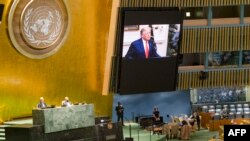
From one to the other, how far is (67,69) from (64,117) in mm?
3324

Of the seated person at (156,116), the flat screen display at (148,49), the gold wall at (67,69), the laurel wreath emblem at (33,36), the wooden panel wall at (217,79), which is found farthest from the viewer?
the seated person at (156,116)

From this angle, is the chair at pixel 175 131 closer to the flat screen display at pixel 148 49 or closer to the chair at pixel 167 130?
the chair at pixel 167 130

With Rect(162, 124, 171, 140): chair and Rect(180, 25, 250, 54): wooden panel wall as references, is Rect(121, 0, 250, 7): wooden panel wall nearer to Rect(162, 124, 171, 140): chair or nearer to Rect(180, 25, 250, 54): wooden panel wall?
Rect(180, 25, 250, 54): wooden panel wall

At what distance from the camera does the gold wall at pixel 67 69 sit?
601 inches

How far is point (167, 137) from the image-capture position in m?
18.3

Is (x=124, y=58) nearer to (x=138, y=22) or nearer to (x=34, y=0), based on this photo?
(x=138, y=22)

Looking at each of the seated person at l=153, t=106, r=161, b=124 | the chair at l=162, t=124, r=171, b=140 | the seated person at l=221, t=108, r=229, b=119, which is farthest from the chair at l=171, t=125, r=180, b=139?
the seated person at l=221, t=108, r=229, b=119

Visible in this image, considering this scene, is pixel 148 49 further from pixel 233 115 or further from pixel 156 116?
pixel 233 115

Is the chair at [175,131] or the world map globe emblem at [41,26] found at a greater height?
the world map globe emblem at [41,26]

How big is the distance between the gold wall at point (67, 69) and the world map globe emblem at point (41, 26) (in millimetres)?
496

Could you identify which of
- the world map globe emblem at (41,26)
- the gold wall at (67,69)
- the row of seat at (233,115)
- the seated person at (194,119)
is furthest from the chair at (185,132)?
the world map globe emblem at (41,26)

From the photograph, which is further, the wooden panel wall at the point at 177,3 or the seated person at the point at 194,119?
the seated person at the point at 194,119

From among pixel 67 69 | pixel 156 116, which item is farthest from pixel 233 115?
pixel 67 69

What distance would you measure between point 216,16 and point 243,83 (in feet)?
9.02
